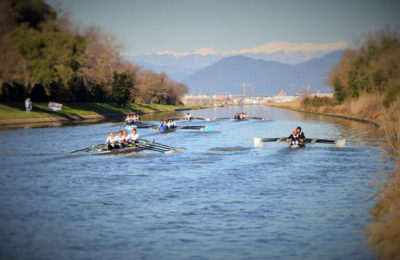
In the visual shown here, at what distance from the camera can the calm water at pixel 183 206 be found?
36.8 feet

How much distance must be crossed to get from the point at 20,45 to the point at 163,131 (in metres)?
22.8

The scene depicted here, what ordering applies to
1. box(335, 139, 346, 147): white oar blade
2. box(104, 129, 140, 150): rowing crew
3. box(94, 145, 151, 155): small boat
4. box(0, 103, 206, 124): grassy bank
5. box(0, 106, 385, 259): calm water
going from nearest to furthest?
1. box(0, 106, 385, 259): calm water
2. box(94, 145, 151, 155): small boat
3. box(104, 129, 140, 150): rowing crew
4. box(335, 139, 346, 147): white oar blade
5. box(0, 103, 206, 124): grassy bank

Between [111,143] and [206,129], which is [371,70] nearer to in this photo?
[206,129]

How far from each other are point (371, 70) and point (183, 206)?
58.5 meters

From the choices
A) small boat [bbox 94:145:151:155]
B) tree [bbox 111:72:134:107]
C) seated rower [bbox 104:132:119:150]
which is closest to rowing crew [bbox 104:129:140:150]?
seated rower [bbox 104:132:119:150]

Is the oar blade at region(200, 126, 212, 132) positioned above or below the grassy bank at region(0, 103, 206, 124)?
below

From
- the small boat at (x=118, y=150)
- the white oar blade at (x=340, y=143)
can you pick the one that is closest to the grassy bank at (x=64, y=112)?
the small boat at (x=118, y=150)

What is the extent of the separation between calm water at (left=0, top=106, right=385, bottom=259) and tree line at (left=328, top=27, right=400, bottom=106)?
30925 mm

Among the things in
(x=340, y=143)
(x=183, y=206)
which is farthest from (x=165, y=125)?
→ (x=183, y=206)

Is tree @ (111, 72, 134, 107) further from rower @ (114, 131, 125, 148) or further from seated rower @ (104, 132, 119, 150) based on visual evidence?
seated rower @ (104, 132, 119, 150)

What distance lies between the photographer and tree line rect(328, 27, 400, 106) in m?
55.6

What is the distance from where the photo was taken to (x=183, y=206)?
15.1 meters

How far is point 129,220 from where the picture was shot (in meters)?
13.5

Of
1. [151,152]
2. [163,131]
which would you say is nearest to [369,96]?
[163,131]
